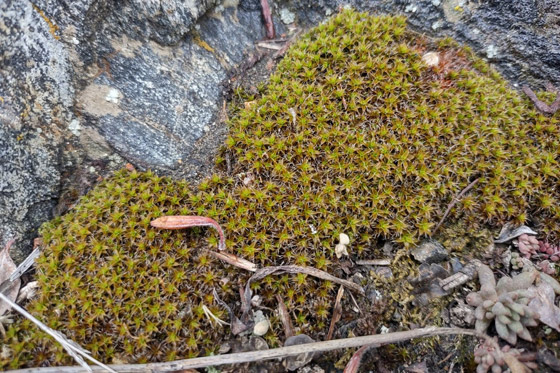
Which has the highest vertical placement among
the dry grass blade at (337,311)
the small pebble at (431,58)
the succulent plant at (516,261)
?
the small pebble at (431,58)

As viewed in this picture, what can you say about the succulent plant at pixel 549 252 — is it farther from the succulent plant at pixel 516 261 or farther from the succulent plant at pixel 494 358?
the succulent plant at pixel 494 358

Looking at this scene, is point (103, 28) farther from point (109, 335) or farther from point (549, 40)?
point (549, 40)

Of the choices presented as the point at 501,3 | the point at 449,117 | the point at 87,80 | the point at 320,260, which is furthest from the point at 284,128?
the point at 501,3

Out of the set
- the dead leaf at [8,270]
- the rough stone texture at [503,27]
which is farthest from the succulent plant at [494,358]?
the dead leaf at [8,270]

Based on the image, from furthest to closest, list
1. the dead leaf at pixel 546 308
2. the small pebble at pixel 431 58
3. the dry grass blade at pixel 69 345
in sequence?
1. the small pebble at pixel 431 58
2. the dead leaf at pixel 546 308
3. the dry grass blade at pixel 69 345

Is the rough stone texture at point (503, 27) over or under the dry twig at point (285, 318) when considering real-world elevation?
over

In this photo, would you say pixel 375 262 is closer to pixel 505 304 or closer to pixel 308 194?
pixel 308 194
